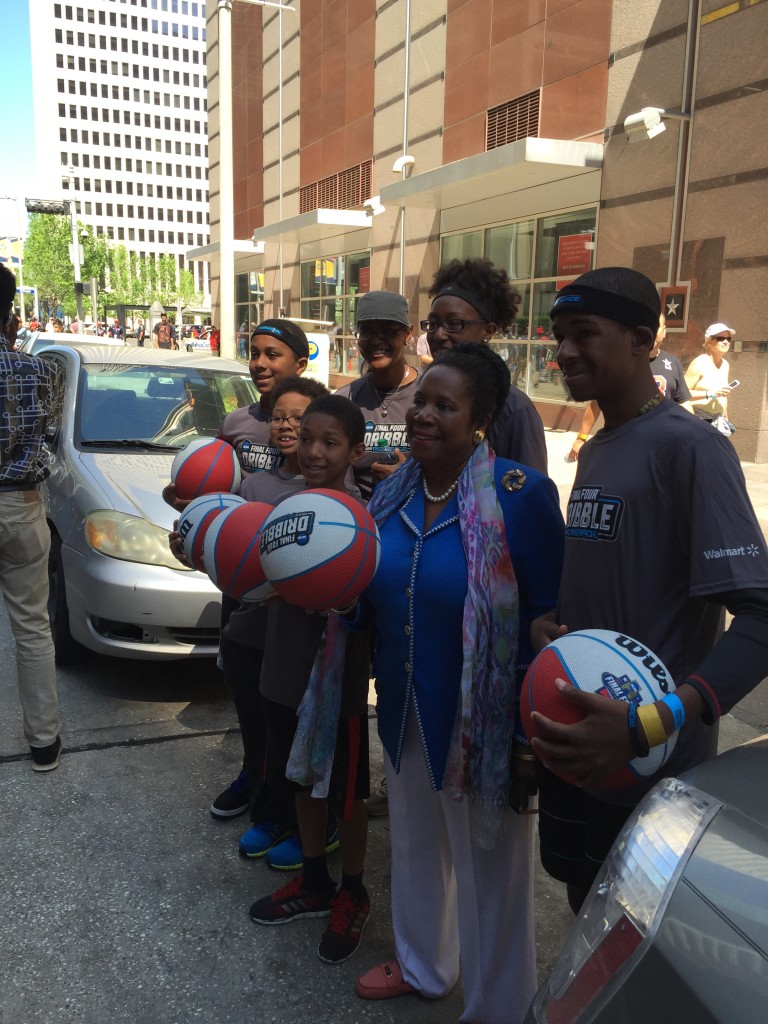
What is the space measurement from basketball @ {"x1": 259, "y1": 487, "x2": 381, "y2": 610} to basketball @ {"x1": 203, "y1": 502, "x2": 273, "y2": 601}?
0.79 ft

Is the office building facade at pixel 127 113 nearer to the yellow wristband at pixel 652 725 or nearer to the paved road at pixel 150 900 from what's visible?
the paved road at pixel 150 900

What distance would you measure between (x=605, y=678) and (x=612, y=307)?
84cm

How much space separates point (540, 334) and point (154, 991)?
14336 millimetres

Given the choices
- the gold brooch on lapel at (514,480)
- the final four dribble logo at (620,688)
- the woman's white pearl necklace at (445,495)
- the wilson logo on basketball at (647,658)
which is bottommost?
the final four dribble logo at (620,688)

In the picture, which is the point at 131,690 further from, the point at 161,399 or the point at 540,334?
the point at 540,334

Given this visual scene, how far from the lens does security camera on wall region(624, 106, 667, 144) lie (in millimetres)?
11156

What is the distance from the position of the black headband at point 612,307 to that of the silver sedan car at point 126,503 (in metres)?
2.86

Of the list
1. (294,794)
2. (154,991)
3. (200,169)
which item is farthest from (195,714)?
(200,169)

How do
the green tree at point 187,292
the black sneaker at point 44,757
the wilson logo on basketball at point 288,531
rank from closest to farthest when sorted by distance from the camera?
the wilson logo on basketball at point 288,531, the black sneaker at point 44,757, the green tree at point 187,292

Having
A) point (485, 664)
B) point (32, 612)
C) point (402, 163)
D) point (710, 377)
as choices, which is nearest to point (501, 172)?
point (402, 163)

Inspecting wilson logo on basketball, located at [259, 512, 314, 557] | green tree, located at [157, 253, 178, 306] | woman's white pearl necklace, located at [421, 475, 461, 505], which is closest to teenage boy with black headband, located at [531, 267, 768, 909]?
woman's white pearl necklace, located at [421, 475, 461, 505]

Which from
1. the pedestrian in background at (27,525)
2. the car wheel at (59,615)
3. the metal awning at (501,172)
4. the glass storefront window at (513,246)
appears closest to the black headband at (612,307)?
the pedestrian in background at (27,525)

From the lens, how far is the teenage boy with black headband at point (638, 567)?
1642mm

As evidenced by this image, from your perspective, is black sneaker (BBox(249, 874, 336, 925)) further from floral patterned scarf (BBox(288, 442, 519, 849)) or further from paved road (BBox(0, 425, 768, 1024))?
floral patterned scarf (BBox(288, 442, 519, 849))
